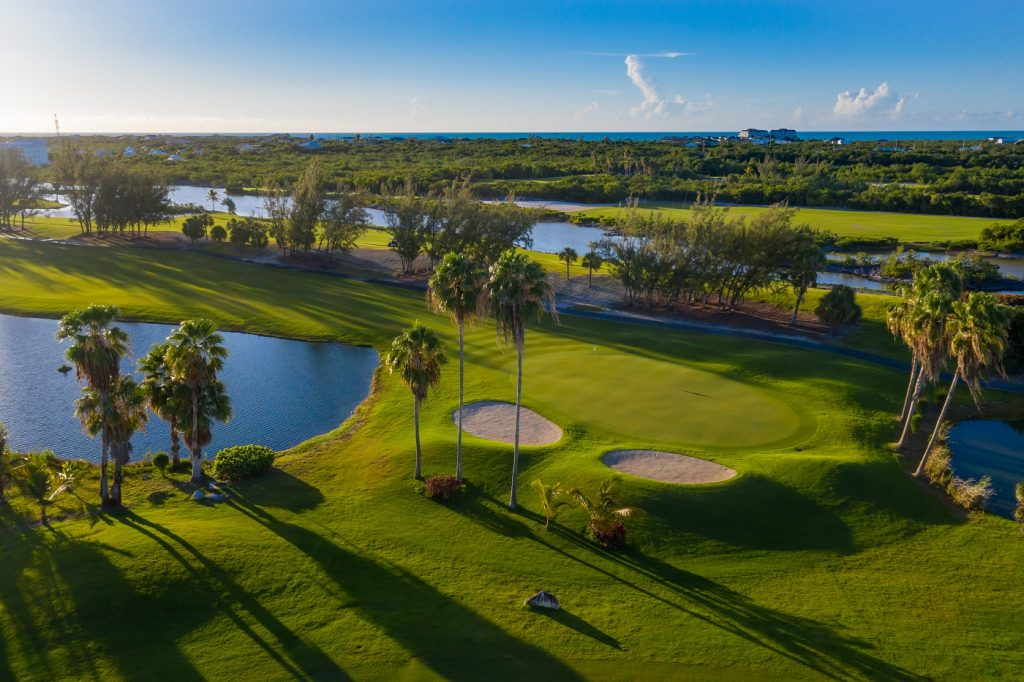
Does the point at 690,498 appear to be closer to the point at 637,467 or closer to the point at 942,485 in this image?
the point at 637,467

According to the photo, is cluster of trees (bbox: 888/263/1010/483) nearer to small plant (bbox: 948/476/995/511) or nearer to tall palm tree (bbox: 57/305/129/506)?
small plant (bbox: 948/476/995/511)

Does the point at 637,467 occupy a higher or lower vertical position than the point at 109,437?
lower

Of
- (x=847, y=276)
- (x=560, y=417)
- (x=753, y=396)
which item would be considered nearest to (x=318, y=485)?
(x=560, y=417)

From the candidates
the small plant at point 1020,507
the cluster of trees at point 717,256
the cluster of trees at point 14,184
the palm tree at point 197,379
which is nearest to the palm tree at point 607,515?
the small plant at point 1020,507

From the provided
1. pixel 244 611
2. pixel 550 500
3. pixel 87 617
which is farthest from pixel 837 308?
pixel 87 617

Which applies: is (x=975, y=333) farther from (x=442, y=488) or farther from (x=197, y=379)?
(x=197, y=379)

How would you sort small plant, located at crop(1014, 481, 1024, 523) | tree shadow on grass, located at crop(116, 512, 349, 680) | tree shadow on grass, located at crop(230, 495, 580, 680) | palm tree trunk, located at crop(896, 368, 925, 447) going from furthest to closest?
1. palm tree trunk, located at crop(896, 368, 925, 447)
2. small plant, located at crop(1014, 481, 1024, 523)
3. tree shadow on grass, located at crop(230, 495, 580, 680)
4. tree shadow on grass, located at crop(116, 512, 349, 680)

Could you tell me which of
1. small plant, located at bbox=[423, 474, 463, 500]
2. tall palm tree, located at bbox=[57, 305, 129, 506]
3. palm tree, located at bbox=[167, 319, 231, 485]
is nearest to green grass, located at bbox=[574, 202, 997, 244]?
small plant, located at bbox=[423, 474, 463, 500]
